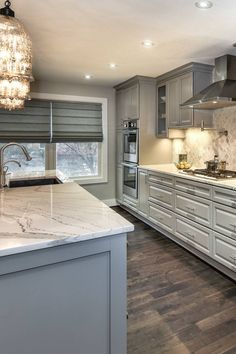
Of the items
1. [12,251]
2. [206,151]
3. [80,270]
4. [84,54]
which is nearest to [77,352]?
[80,270]

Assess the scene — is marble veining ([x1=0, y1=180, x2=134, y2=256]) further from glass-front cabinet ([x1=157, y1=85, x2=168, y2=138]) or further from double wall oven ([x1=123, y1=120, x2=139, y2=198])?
glass-front cabinet ([x1=157, y1=85, x2=168, y2=138])

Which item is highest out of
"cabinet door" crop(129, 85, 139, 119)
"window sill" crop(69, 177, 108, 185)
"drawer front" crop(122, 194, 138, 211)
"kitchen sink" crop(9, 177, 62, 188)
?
"cabinet door" crop(129, 85, 139, 119)

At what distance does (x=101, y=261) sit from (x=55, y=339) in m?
0.38

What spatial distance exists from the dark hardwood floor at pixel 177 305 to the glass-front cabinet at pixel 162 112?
1953 mm

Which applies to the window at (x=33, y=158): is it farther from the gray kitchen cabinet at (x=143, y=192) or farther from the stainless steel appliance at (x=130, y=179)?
the gray kitchen cabinet at (x=143, y=192)

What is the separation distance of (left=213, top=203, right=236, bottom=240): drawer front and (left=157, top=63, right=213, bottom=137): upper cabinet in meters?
1.36

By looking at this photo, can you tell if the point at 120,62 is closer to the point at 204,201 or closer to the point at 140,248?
the point at 204,201

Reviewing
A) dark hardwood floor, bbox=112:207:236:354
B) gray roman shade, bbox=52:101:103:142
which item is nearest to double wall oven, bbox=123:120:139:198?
gray roman shade, bbox=52:101:103:142

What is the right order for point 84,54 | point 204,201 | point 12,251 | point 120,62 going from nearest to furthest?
point 12,251, point 204,201, point 84,54, point 120,62

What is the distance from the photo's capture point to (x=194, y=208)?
115 inches

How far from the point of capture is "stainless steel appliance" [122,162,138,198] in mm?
4340

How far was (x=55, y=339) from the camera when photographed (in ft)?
3.65

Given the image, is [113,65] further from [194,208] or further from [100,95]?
[194,208]

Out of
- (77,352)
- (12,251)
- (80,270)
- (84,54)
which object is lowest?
(77,352)
